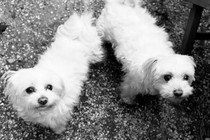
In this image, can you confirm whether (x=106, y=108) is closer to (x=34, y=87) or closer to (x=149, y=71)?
(x=149, y=71)

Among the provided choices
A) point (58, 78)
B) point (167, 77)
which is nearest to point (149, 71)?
point (167, 77)

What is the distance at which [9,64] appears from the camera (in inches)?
133

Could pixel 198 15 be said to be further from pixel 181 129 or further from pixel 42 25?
pixel 42 25

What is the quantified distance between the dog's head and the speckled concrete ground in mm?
861

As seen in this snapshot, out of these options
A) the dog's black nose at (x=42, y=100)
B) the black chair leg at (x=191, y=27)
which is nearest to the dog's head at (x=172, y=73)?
the black chair leg at (x=191, y=27)

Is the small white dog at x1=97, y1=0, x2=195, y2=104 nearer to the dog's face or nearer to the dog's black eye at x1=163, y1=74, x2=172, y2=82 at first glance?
the dog's black eye at x1=163, y1=74, x2=172, y2=82

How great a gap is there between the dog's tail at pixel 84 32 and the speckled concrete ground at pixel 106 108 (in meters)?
0.42

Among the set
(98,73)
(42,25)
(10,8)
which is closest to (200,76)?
(98,73)

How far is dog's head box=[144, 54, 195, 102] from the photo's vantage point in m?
2.31

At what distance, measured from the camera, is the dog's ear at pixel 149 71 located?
2393mm

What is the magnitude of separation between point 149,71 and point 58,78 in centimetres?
84

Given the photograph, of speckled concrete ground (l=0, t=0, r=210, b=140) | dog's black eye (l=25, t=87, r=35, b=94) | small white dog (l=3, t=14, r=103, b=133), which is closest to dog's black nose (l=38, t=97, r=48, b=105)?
small white dog (l=3, t=14, r=103, b=133)

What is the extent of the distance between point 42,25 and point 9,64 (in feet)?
2.45

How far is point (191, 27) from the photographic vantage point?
9.66ft
